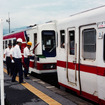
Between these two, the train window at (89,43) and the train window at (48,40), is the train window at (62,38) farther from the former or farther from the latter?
the train window at (48,40)

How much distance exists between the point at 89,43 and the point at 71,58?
1128 mm

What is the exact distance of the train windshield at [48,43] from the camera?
11141 mm

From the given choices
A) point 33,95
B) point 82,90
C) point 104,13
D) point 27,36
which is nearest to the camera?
point 104,13

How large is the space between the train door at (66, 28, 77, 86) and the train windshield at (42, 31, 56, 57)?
366 centimetres

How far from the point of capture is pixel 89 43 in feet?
20.7

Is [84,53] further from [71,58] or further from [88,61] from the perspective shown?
[71,58]

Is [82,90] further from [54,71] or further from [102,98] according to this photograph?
[54,71]

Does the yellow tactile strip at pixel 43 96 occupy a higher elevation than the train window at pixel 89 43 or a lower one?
lower

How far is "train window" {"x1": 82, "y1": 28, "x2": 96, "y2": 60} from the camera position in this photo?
6105 millimetres

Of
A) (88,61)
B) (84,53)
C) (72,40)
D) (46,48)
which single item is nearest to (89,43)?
(84,53)

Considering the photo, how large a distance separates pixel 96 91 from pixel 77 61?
3.86 feet

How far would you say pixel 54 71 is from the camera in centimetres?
1134

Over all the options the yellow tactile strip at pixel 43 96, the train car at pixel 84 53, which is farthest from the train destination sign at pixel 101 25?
the yellow tactile strip at pixel 43 96

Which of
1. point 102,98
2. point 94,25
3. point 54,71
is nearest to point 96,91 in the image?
point 102,98
